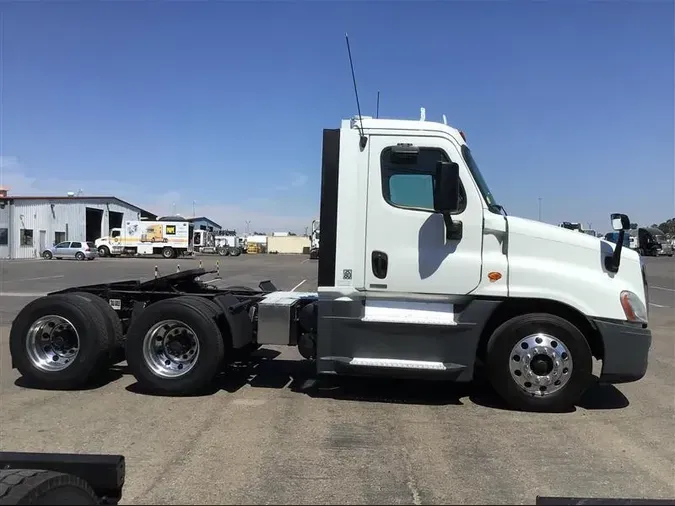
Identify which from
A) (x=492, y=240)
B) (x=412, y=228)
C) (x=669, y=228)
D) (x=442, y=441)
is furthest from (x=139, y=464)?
(x=669, y=228)

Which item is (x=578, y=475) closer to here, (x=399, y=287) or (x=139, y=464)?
(x=399, y=287)

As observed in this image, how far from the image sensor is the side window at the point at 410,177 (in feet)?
19.5

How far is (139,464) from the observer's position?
14.1ft

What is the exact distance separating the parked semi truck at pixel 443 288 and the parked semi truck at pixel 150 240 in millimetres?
49609

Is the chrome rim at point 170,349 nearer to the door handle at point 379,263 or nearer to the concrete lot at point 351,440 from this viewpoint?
the concrete lot at point 351,440

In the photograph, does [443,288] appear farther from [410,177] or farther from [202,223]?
[202,223]

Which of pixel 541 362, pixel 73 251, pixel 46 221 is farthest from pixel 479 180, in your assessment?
pixel 46 221

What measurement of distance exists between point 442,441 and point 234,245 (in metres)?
67.0

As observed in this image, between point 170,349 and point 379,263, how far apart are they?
2.58 meters

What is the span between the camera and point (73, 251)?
48688 mm

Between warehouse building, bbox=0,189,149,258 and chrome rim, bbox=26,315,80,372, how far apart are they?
169ft

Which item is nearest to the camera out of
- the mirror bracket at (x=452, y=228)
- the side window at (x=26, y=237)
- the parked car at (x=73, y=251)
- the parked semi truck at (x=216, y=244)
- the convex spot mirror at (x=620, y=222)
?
the mirror bracket at (x=452, y=228)

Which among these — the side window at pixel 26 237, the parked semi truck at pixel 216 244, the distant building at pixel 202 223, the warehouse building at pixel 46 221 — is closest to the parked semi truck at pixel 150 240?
the warehouse building at pixel 46 221

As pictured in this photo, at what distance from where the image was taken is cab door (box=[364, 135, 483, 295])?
5.86 metres
